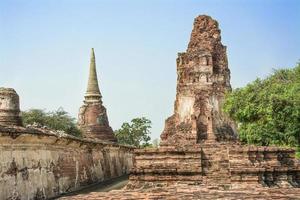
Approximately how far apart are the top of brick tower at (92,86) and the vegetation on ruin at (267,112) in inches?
325

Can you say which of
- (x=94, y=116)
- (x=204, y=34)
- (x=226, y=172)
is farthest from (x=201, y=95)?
(x=226, y=172)

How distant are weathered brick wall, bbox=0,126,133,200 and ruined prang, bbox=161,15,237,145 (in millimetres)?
11741

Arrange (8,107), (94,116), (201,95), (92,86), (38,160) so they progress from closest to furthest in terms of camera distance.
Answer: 1. (38,160)
2. (8,107)
3. (94,116)
4. (92,86)
5. (201,95)

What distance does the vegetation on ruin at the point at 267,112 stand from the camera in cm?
2375

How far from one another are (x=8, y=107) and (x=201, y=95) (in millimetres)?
19944

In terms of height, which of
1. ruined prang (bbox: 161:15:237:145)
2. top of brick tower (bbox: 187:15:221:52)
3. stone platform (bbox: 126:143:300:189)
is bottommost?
stone platform (bbox: 126:143:300:189)

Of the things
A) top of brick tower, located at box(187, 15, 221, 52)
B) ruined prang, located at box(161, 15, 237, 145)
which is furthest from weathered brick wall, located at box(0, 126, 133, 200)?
top of brick tower, located at box(187, 15, 221, 52)

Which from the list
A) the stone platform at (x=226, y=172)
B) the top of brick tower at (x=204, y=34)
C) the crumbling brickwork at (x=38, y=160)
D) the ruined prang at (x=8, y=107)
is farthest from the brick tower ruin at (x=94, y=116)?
the stone platform at (x=226, y=172)

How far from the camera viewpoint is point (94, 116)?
30078 millimetres

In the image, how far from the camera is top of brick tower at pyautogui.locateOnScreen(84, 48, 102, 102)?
102ft

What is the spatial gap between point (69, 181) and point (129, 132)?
117ft

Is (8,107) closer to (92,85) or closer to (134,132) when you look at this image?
(92,85)

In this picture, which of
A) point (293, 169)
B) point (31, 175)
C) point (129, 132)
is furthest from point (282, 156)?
point (129, 132)

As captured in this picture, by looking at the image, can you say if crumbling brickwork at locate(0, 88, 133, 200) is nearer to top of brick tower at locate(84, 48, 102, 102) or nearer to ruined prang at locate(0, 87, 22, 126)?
ruined prang at locate(0, 87, 22, 126)
